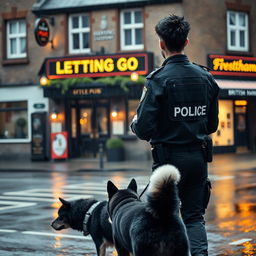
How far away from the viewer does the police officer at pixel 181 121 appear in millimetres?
4691

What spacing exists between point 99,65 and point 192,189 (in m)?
22.0

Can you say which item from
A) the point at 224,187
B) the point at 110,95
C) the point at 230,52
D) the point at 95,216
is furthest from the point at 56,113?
the point at 95,216

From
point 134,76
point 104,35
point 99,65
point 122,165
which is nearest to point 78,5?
point 104,35

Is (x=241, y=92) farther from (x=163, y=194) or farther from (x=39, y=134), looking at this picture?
(x=163, y=194)

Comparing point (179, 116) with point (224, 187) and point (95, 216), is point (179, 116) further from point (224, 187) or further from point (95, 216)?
point (224, 187)

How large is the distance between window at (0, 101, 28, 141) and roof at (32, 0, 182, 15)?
14.4 feet

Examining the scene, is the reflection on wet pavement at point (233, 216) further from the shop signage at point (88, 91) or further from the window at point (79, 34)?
the window at point (79, 34)

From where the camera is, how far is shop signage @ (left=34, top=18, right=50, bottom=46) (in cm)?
2670

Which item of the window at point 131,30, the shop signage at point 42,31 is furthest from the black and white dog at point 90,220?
the shop signage at point 42,31

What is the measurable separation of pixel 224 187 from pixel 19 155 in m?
15.7

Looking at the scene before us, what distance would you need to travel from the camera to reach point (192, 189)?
15.6 ft

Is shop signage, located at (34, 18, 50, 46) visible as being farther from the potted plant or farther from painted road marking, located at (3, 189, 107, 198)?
painted road marking, located at (3, 189, 107, 198)

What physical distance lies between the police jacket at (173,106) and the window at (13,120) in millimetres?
24455

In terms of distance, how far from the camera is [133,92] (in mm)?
25766
